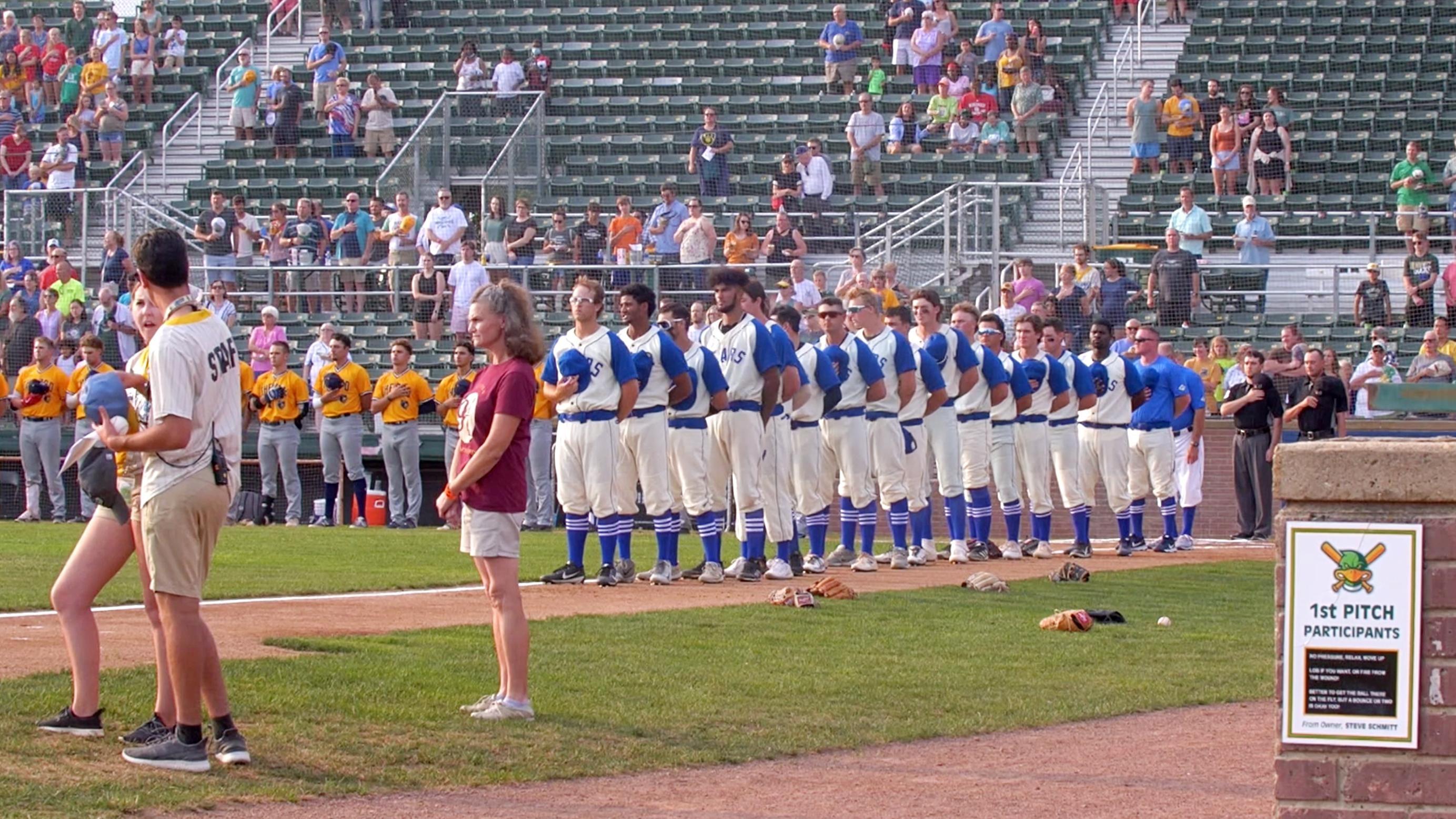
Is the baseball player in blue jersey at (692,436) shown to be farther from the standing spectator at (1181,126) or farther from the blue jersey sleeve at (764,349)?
the standing spectator at (1181,126)

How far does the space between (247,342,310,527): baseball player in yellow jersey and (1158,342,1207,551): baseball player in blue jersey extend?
31.7 ft

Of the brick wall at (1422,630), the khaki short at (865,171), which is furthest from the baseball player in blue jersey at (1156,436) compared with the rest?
the brick wall at (1422,630)

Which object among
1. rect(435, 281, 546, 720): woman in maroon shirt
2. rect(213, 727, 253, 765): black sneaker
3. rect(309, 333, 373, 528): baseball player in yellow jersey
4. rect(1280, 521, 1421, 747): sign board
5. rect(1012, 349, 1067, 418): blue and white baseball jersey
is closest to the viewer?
rect(1280, 521, 1421, 747): sign board

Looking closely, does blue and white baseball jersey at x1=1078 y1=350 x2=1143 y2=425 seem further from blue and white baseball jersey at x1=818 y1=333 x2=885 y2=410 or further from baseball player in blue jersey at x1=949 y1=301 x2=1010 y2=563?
blue and white baseball jersey at x1=818 y1=333 x2=885 y2=410

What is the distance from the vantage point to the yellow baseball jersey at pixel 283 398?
73.9 feet

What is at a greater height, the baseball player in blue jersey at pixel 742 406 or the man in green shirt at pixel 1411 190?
the man in green shirt at pixel 1411 190

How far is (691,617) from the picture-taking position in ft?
38.2

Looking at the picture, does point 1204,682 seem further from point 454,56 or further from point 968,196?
point 454,56

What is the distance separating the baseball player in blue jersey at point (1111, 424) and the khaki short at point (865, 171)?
938 centimetres

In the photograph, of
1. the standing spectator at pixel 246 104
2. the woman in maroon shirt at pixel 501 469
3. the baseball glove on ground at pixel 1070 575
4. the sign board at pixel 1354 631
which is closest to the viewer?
the sign board at pixel 1354 631

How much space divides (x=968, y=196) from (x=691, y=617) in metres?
14.6

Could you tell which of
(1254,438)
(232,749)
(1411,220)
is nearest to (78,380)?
(1254,438)

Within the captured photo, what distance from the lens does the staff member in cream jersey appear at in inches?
267

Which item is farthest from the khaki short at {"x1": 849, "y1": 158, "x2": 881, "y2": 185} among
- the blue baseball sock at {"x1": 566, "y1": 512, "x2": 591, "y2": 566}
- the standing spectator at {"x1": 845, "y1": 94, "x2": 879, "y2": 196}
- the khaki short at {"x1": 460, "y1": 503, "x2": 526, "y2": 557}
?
the khaki short at {"x1": 460, "y1": 503, "x2": 526, "y2": 557}
